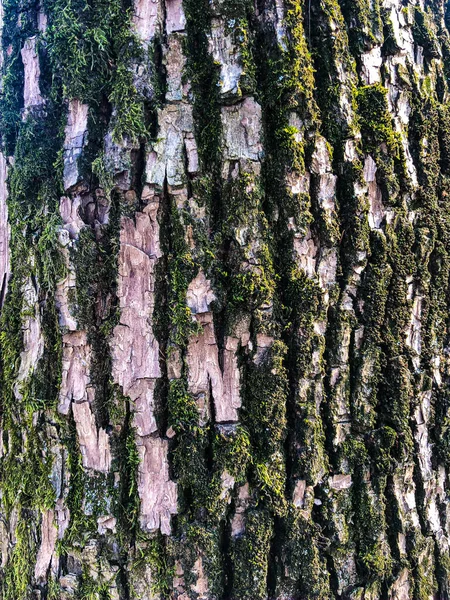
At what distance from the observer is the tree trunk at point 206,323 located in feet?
5.32

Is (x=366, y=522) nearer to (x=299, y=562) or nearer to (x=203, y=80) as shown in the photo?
(x=299, y=562)

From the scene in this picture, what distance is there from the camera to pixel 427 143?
2006 millimetres

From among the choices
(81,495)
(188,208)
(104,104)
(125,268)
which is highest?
(104,104)

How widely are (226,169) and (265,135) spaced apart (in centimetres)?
19

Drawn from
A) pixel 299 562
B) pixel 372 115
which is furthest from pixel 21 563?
pixel 372 115

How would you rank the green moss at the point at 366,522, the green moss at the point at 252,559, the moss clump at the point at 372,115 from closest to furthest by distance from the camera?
the green moss at the point at 252,559
the green moss at the point at 366,522
the moss clump at the point at 372,115

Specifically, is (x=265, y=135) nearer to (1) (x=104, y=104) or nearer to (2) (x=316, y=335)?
(1) (x=104, y=104)

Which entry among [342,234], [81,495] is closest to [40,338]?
[81,495]

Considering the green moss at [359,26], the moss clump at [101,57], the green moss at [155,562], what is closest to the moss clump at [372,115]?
the green moss at [359,26]

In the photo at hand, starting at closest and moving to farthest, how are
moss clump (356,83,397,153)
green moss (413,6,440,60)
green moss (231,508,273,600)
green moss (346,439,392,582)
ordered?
1. green moss (231,508,273,600)
2. green moss (346,439,392,582)
3. moss clump (356,83,397,153)
4. green moss (413,6,440,60)

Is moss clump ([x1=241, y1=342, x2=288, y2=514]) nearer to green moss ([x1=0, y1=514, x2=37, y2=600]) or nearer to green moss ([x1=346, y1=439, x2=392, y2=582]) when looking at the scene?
green moss ([x1=346, y1=439, x2=392, y2=582])

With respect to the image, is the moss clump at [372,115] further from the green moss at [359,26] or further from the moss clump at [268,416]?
the moss clump at [268,416]

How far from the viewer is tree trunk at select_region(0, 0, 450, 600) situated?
1.62 metres

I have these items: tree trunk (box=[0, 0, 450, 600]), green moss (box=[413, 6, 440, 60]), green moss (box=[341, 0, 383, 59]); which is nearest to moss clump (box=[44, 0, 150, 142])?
tree trunk (box=[0, 0, 450, 600])
